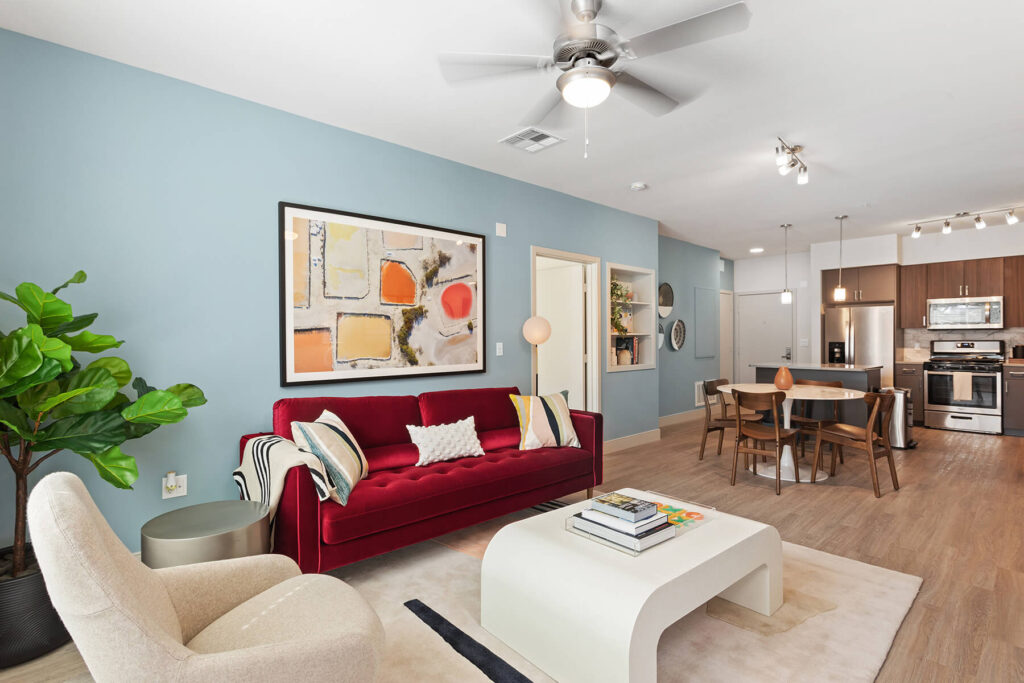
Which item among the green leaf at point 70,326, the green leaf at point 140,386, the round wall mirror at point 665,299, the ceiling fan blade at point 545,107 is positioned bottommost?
the green leaf at point 140,386

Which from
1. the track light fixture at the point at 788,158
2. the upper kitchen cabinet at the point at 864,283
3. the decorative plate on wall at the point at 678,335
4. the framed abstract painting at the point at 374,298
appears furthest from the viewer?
the decorative plate on wall at the point at 678,335

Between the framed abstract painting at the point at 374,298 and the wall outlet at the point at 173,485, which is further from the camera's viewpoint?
the framed abstract painting at the point at 374,298

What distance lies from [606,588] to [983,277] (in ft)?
25.6

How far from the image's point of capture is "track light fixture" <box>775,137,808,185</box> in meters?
3.67

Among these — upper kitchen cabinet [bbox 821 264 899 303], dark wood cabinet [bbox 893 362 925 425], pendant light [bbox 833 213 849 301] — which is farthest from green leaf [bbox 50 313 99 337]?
dark wood cabinet [bbox 893 362 925 425]

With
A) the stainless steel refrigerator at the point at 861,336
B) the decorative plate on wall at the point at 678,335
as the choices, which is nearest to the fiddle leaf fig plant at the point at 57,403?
the decorative plate on wall at the point at 678,335

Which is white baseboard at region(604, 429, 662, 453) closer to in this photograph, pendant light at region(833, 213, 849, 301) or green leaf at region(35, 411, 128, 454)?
pendant light at region(833, 213, 849, 301)

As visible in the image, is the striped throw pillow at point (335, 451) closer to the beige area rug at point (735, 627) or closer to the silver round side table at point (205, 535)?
the silver round side table at point (205, 535)

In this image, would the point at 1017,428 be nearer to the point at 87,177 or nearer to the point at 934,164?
the point at 934,164

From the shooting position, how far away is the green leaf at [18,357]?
1895 millimetres

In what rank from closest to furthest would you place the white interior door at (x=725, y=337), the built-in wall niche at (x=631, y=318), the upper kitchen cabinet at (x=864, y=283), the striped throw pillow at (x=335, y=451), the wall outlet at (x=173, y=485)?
the striped throw pillow at (x=335, y=451), the wall outlet at (x=173, y=485), the built-in wall niche at (x=631, y=318), the upper kitchen cabinet at (x=864, y=283), the white interior door at (x=725, y=337)

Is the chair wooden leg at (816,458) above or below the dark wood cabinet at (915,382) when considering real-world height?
below

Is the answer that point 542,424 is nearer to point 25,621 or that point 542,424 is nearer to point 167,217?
point 167,217

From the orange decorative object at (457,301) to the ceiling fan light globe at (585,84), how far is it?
211cm
